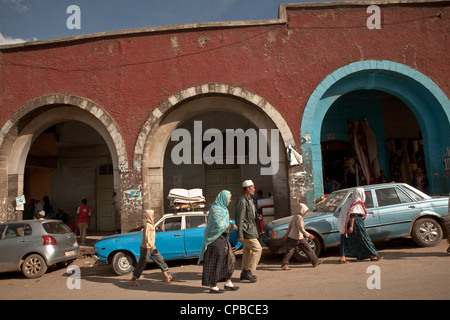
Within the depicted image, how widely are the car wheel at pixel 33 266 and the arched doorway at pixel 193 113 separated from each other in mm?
3137

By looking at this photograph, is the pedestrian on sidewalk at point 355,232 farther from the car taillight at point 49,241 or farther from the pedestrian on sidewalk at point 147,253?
the car taillight at point 49,241

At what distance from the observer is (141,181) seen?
9.91m

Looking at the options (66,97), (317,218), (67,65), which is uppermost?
(67,65)

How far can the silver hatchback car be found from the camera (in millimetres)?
7496

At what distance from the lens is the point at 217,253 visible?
5.02 metres

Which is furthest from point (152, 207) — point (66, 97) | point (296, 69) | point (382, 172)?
point (382, 172)

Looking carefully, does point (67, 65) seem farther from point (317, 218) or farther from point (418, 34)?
point (418, 34)

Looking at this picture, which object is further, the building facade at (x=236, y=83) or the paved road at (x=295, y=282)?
the building facade at (x=236, y=83)

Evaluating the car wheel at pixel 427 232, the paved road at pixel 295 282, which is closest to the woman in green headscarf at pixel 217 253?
the paved road at pixel 295 282

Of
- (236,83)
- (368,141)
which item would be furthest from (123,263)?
(368,141)

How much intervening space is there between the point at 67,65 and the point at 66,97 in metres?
1.16

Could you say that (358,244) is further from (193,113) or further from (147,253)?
(193,113)

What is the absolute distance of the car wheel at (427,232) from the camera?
6.95 metres

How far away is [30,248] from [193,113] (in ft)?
19.7
